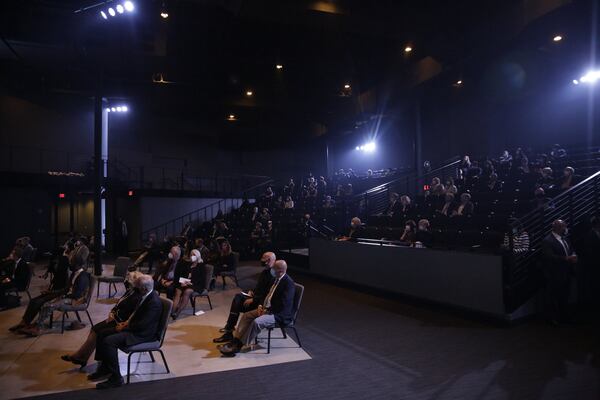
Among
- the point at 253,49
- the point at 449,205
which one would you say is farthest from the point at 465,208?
the point at 253,49

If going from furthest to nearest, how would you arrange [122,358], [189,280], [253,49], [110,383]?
[253,49]
[189,280]
[122,358]
[110,383]

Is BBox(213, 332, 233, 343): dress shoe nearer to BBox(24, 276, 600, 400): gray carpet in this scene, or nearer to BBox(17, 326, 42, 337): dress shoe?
BBox(24, 276, 600, 400): gray carpet

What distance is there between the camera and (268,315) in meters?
5.38

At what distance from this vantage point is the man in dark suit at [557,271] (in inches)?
240

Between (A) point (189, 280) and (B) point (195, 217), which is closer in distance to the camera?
(A) point (189, 280)

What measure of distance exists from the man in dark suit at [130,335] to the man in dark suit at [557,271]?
18.4 feet

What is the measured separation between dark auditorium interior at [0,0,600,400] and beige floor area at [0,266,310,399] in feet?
0.13

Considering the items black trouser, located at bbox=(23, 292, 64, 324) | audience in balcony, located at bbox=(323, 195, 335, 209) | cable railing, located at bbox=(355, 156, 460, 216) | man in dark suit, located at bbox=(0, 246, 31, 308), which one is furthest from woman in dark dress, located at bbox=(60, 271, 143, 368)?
audience in balcony, located at bbox=(323, 195, 335, 209)

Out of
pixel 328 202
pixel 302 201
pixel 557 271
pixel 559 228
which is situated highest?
pixel 302 201

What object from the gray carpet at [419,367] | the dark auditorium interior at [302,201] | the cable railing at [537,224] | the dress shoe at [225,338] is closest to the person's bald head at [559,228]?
the dark auditorium interior at [302,201]

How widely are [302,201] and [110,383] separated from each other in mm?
13937

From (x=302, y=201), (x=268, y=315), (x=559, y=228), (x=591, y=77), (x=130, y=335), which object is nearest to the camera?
(x=130, y=335)

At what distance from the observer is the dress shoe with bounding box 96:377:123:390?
424 centimetres

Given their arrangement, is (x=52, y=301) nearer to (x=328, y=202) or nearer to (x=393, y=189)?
(x=328, y=202)
